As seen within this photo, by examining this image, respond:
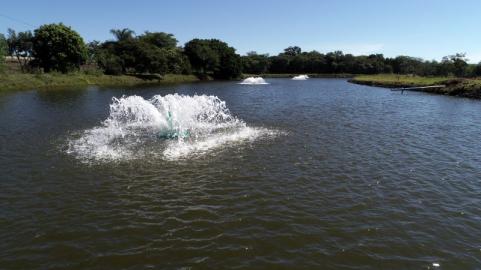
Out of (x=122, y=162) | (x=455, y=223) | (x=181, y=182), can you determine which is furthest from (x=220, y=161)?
(x=455, y=223)

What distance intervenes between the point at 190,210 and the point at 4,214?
6.94 metres

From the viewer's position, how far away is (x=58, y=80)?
81.0 meters

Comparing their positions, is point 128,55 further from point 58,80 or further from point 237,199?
point 237,199

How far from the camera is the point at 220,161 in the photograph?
20.3 m

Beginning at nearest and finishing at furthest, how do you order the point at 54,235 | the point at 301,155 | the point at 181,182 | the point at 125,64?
the point at 54,235 < the point at 181,182 < the point at 301,155 < the point at 125,64

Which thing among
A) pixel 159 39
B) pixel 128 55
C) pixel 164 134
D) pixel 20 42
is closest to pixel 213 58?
pixel 159 39

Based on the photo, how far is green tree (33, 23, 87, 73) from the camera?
3531 inches

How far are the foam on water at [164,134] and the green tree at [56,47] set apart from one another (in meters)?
68.6

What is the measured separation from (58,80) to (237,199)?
7899 cm

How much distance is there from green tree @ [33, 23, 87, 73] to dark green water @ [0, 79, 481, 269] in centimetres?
7101

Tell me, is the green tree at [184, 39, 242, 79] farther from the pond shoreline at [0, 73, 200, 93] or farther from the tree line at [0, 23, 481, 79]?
the pond shoreline at [0, 73, 200, 93]

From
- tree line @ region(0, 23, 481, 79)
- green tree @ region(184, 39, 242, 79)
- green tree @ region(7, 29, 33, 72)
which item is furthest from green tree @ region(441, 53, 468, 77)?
green tree @ region(7, 29, 33, 72)

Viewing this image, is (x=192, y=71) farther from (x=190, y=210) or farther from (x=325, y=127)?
(x=190, y=210)

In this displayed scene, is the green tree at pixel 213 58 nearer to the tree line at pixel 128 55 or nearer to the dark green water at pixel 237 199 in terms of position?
the tree line at pixel 128 55
